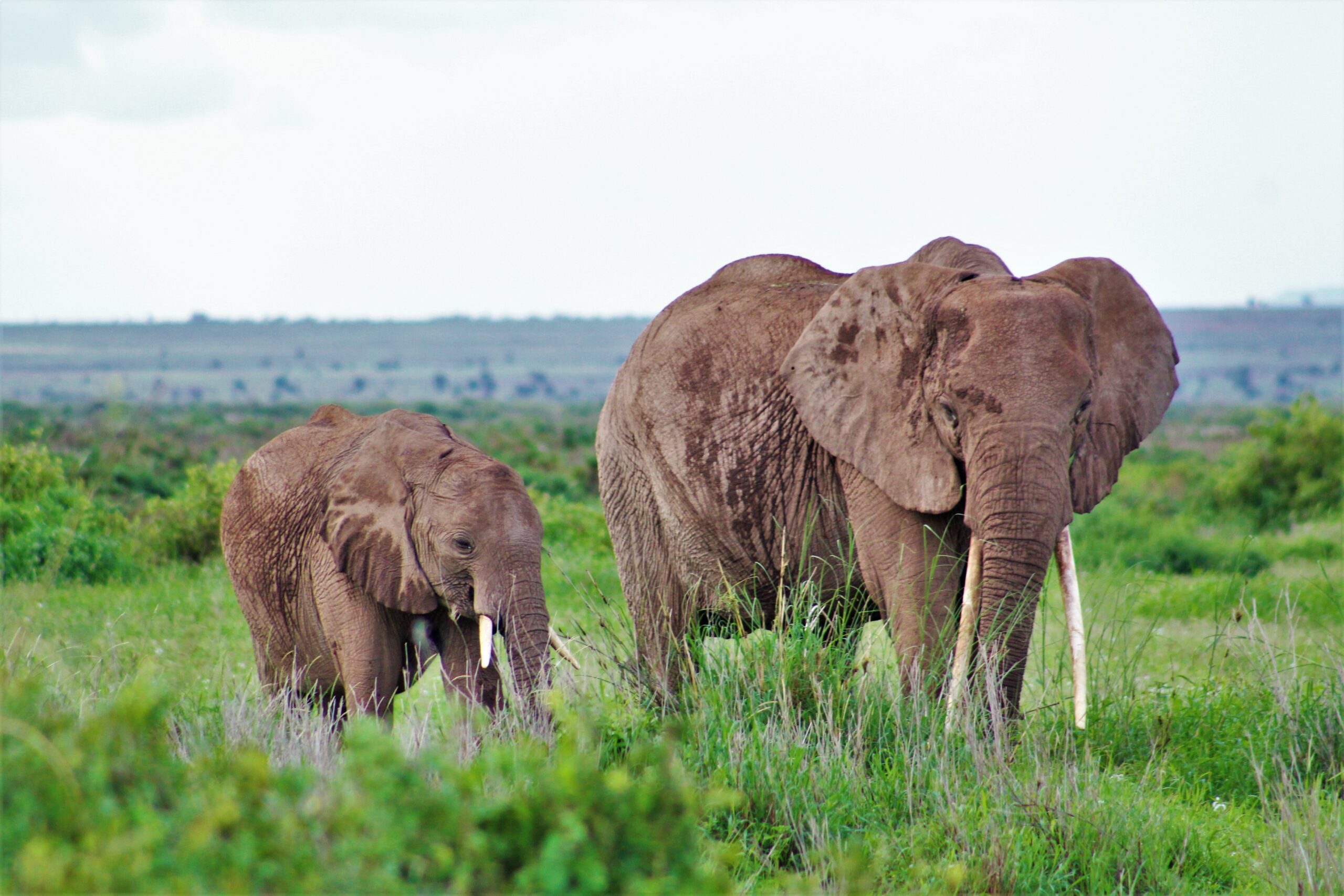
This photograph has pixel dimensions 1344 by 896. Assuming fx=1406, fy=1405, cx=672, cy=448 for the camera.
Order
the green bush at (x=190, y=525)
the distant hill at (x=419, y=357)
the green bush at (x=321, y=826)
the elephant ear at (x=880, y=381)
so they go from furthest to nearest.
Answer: the distant hill at (x=419, y=357)
the green bush at (x=190, y=525)
the elephant ear at (x=880, y=381)
the green bush at (x=321, y=826)

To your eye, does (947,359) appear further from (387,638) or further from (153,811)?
(153,811)

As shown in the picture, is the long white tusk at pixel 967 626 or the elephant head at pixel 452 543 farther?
the elephant head at pixel 452 543

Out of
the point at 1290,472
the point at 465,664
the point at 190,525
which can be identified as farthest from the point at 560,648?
the point at 1290,472

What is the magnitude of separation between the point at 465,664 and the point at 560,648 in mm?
417

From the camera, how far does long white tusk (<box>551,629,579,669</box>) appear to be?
5863 mm

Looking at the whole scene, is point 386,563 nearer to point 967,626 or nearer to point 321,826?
point 967,626

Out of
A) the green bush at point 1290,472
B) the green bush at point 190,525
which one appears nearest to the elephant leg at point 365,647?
the green bush at point 190,525

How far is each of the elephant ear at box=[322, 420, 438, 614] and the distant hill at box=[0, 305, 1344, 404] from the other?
3582 inches

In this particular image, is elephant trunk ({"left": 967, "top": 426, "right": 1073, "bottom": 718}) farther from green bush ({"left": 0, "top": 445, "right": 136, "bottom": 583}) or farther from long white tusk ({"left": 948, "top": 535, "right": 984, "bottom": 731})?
green bush ({"left": 0, "top": 445, "right": 136, "bottom": 583})

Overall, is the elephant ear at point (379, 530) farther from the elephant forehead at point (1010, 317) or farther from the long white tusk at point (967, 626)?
the elephant forehead at point (1010, 317)

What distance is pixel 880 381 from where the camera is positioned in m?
5.48

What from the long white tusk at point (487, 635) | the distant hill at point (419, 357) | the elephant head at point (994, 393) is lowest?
the distant hill at point (419, 357)

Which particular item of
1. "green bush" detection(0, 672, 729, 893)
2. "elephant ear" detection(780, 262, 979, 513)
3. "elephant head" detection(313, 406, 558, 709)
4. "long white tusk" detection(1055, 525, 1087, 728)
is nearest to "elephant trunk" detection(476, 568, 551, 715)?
"elephant head" detection(313, 406, 558, 709)

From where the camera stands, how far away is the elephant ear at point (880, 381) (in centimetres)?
528
